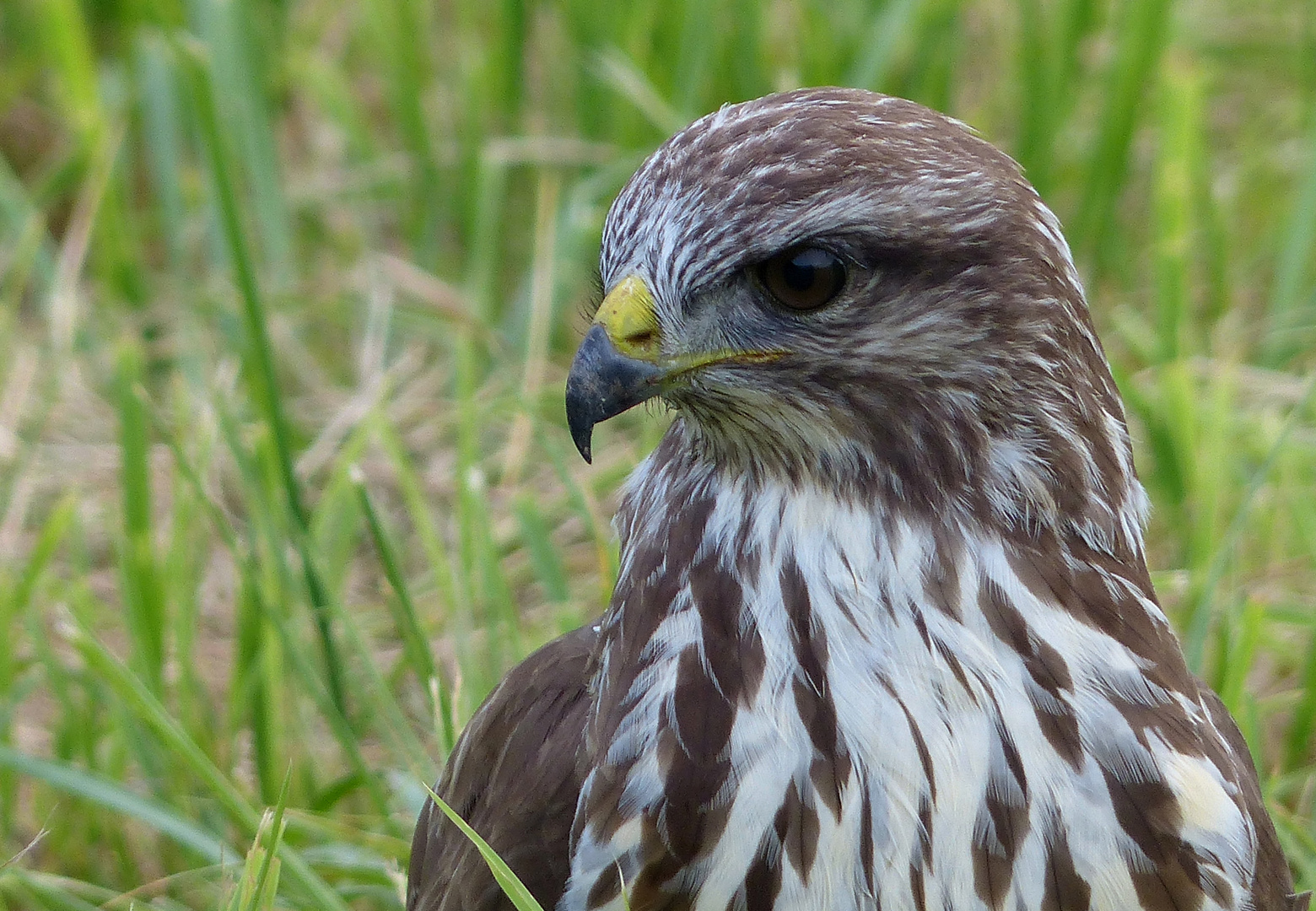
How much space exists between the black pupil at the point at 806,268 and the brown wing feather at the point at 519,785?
593mm

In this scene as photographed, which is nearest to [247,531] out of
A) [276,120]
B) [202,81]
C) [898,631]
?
[202,81]

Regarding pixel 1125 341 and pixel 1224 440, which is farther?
pixel 1125 341

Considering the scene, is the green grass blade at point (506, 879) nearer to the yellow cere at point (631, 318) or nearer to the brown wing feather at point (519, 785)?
the brown wing feather at point (519, 785)

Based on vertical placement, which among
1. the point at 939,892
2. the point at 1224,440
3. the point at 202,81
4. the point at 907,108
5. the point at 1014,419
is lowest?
the point at 939,892

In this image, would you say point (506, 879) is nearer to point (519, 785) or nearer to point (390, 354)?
point (519, 785)

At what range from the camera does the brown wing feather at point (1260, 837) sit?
2.33 metres

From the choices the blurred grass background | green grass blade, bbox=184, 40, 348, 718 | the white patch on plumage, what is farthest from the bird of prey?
green grass blade, bbox=184, 40, 348, 718

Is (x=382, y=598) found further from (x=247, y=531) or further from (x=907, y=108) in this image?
A: (x=907, y=108)

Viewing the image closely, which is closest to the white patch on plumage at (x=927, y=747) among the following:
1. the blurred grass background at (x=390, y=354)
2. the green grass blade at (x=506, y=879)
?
the green grass blade at (x=506, y=879)

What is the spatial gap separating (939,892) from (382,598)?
2342 mm

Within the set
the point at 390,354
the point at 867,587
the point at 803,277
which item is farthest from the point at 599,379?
the point at 390,354

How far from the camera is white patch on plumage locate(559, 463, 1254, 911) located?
2.18 meters

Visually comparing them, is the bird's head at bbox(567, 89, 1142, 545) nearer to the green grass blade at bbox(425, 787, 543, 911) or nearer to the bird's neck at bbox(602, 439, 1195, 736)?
the bird's neck at bbox(602, 439, 1195, 736)

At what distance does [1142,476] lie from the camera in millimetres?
4191
